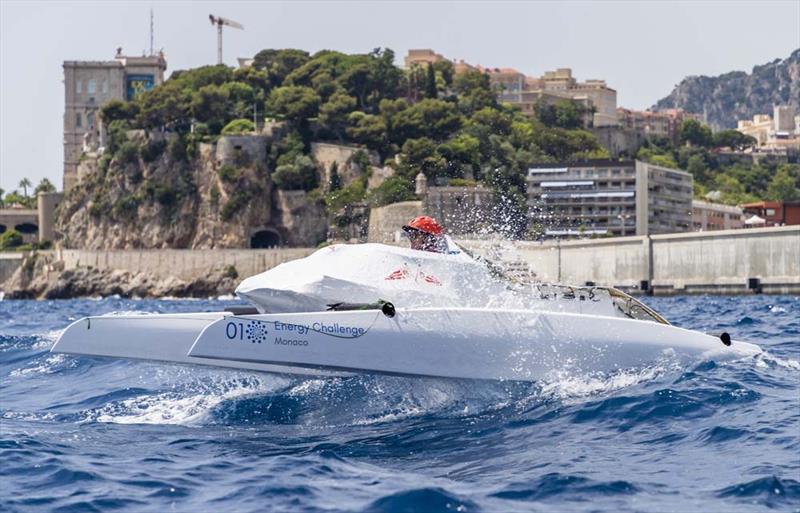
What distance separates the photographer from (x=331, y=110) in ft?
394

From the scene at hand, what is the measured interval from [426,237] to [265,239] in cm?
9351

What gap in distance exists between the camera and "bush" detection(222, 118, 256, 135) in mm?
117562

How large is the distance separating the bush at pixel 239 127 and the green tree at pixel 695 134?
249 feet

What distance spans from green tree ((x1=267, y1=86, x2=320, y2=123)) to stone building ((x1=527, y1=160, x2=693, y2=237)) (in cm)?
2117

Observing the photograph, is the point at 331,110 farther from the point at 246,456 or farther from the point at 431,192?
the point at 246,456

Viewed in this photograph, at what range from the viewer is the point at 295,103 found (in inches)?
4697

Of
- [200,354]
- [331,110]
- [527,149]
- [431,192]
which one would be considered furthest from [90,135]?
[200,354]

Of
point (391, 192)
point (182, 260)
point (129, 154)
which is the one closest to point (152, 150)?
point (129, 154)

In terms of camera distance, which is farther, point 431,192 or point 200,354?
point 431,192

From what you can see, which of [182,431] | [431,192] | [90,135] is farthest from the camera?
[90,135]

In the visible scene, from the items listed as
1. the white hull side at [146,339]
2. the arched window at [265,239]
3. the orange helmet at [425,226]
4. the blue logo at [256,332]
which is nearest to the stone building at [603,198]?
the arched window at [265,239]

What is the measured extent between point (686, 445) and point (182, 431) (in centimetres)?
556

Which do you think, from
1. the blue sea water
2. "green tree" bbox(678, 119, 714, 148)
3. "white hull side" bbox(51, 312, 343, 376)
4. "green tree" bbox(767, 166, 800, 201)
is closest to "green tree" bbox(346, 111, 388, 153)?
"green tree" bbox(767, 166, 800, 201)

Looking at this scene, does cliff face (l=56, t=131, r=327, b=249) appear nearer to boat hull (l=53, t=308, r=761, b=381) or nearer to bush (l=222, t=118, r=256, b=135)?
bush (l=222, t=118, r=256, b=135)
